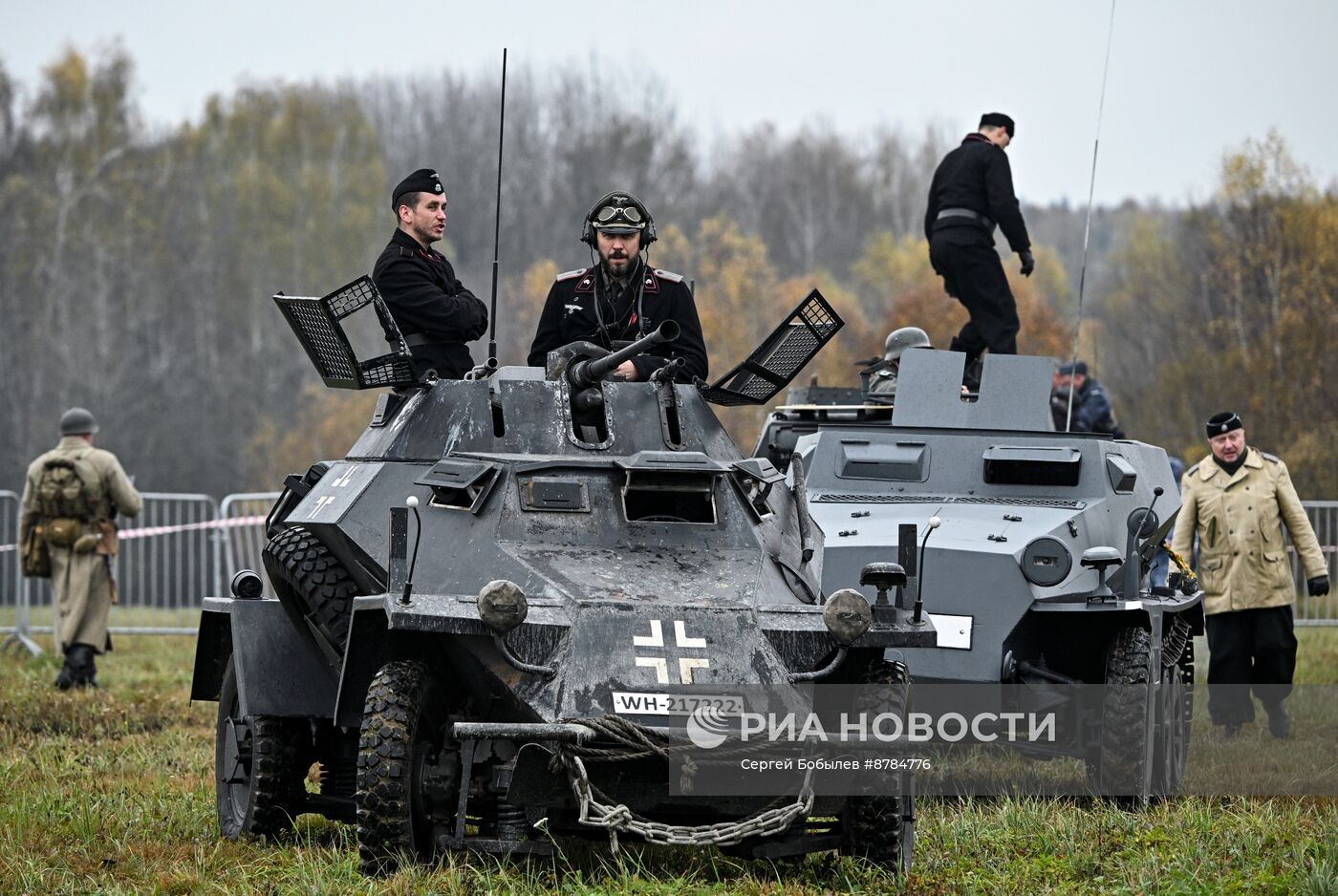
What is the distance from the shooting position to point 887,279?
2581 inches

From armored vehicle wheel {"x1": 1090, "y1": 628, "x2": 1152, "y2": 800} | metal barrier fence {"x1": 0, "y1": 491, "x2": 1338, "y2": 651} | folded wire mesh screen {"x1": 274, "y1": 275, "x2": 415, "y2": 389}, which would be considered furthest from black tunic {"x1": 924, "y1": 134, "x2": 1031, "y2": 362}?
metal barrier fence {"x1": 0, "y1": 491, "x2": 1338, "y2": 651}

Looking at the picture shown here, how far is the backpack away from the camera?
16.2 m

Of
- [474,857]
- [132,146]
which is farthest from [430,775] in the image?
[132,146]

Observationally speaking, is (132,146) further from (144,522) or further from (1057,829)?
(1057,829)

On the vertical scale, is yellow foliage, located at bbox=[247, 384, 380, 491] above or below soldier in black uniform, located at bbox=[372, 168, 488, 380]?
below

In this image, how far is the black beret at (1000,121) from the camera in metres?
14.5

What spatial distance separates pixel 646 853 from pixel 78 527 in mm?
9199

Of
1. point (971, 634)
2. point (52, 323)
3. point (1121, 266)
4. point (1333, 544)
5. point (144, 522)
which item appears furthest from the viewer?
→ point (1121, 266)

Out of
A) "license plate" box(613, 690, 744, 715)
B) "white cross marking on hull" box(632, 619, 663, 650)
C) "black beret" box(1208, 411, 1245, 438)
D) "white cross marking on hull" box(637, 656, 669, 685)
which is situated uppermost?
"black beret" box(1208, 411, 1245, 438)

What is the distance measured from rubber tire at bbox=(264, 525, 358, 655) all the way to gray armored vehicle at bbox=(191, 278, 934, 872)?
13mm

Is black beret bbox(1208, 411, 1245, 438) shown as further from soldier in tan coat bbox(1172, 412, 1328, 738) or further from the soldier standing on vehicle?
the soldier standing on vehicle

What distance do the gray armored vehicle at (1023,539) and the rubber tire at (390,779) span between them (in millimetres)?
2721

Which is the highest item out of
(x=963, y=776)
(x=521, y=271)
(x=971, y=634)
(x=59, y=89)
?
(x=59, y=89)

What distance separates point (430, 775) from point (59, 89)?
2058 inches
